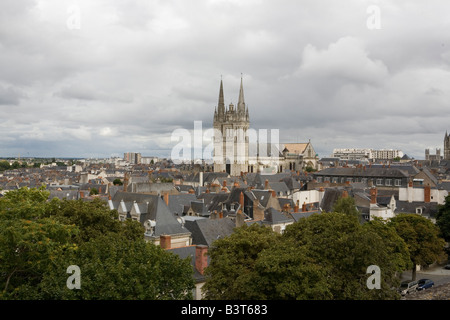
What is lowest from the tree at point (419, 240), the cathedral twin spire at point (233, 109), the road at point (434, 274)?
the road at point (434, 274)

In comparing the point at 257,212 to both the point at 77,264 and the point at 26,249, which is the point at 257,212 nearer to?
the point at 77,264

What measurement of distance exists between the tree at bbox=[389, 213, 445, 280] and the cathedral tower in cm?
10708

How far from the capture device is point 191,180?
119375mm

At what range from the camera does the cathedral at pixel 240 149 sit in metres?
154

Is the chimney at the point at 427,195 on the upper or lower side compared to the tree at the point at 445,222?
upper

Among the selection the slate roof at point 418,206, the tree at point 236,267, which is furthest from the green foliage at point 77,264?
the slate roof at point 418,206

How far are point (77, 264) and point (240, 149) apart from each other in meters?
135

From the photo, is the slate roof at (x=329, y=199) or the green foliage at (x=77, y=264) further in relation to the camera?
the slate roof at (x=329, y=199)

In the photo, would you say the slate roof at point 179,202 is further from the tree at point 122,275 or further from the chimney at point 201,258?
the tree at point 122,275

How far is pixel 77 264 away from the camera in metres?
20.8

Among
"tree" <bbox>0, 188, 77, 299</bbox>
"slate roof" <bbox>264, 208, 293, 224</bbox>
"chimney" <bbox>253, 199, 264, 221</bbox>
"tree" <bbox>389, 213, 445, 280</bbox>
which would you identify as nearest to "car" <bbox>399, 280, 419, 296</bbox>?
"tree" <bbox>389, 213, 445, 280</bbox>

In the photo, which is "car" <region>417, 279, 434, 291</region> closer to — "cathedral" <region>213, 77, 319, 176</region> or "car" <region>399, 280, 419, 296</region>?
"car" <region>399, 280, 419, 296</region>

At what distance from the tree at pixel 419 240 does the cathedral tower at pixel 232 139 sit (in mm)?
107078

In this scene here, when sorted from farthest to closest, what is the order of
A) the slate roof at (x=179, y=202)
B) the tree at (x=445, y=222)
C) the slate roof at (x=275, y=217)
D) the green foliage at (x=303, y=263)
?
the slate roof at (x=179, y=202), the slate roof at (x=275, y=217), the tree at (x=445, y=222), the green foliage at (x=303, y=263)
